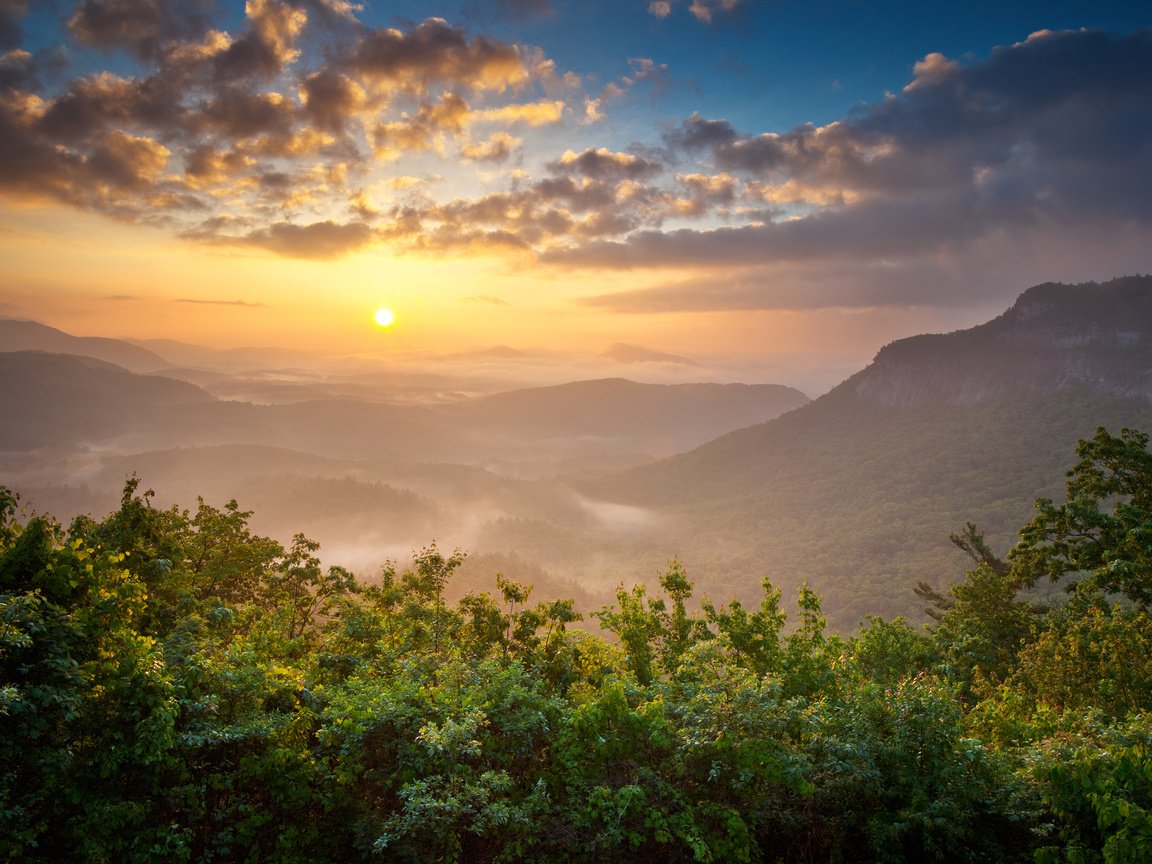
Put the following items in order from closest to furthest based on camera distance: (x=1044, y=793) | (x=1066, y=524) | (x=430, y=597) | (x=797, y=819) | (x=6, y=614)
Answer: (x=6, y=614) < (x=1044, y=793) < (x=797, y=819) < (x=1066, y=524) < (x=430, y=597)

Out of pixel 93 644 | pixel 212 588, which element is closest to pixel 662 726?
pixel 93 644

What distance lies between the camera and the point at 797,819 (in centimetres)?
→ 1181

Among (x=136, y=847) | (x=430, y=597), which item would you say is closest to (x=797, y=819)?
(x=136, y=847)

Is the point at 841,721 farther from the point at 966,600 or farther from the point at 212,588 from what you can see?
the point at 966,600

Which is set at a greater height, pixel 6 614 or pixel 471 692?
pixel 6 614

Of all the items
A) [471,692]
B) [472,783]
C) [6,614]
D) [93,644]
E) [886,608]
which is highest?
[6,614]

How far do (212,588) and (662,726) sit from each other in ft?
77.2

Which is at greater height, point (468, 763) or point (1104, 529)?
point (1104, 529)

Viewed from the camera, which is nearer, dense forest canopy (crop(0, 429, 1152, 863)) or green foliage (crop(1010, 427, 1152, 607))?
dense forest canopy (crop(0, 429, 1152, 863))

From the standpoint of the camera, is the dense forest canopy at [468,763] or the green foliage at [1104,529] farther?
the green foliage at [1104,529]

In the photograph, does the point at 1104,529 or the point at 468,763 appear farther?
the point at 1104,529

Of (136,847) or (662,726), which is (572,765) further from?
(136,847)

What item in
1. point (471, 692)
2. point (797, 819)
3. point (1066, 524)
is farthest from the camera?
point (1066, 524)

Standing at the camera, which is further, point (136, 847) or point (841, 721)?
point (841, 721)
